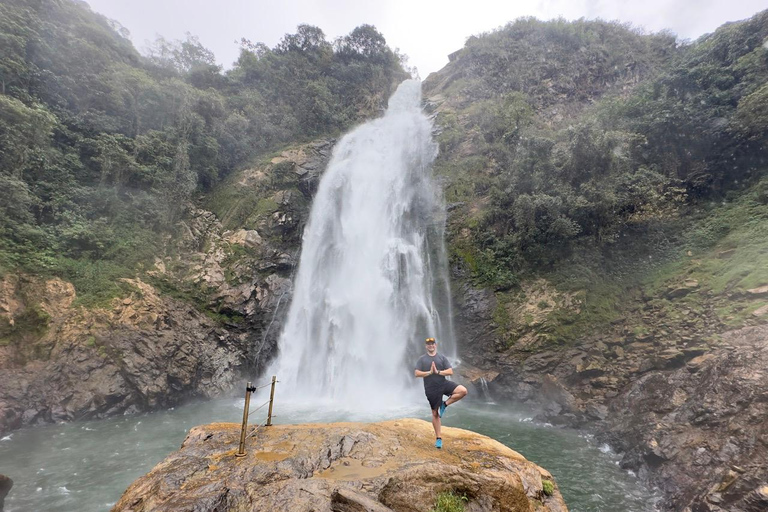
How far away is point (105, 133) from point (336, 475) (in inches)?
907

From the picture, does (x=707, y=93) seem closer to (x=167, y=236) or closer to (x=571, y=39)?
(x=571, y=39)

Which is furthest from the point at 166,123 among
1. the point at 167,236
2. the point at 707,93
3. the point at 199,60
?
the point at 707,93

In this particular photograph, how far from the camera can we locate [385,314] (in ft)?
60.1

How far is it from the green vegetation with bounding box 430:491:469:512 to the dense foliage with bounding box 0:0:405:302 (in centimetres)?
1578

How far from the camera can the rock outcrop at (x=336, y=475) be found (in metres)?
4.04

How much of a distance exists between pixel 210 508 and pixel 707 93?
76.9 feet

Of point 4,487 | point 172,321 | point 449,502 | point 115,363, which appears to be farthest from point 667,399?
point 115,363

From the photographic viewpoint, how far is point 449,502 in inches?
159

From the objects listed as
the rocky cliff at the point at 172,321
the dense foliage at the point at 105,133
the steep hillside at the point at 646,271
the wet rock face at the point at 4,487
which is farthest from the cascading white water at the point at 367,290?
the wet rock face at the point at 4,487

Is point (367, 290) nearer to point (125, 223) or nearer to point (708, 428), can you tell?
point (125, 223)

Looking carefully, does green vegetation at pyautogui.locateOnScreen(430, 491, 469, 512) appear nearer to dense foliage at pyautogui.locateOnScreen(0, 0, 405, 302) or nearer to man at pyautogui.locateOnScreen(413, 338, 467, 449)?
man at pyautogui.locateOnScreen(413, 338, 467, 449)

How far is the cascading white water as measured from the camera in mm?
17109

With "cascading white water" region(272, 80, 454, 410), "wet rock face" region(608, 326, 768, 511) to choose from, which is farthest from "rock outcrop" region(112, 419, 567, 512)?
"cascading white water" region(272, 80, 454, 410)

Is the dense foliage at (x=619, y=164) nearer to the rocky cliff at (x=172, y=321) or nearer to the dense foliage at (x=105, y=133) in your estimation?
the rocky cliff at (x=172, y=321)
